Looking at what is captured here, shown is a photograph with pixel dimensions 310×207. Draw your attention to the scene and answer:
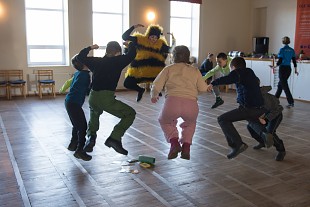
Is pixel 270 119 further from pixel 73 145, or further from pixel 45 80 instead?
pixel 45 80

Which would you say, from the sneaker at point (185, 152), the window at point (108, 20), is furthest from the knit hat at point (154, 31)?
the window at point (108, 20)

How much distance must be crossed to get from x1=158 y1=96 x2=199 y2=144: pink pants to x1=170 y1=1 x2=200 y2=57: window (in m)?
9.19

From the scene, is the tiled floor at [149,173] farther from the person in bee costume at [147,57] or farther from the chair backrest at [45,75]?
the chair backrest at [45,75]

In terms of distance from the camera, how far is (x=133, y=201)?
322cm

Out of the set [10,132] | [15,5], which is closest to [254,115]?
[10,132]

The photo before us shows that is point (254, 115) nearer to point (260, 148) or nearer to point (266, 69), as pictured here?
point (260, 148)

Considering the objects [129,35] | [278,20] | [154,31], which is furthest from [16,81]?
[278,20]

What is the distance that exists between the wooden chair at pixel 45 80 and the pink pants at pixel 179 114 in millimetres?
6829

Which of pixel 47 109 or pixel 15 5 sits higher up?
pixel 15 5

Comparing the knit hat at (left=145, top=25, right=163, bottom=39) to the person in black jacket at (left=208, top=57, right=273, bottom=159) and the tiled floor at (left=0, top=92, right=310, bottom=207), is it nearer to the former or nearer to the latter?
the person in black jacket at (left=208, top=57, right=273, bottom=159)

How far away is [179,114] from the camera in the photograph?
3.62 metres

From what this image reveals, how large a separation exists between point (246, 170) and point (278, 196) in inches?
29.1

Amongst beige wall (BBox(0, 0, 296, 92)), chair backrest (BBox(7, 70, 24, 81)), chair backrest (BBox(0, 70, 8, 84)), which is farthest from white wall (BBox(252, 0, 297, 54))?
chair backrest (BBox(0, 70, 8, 84))

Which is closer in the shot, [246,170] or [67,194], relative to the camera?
[67,194]
